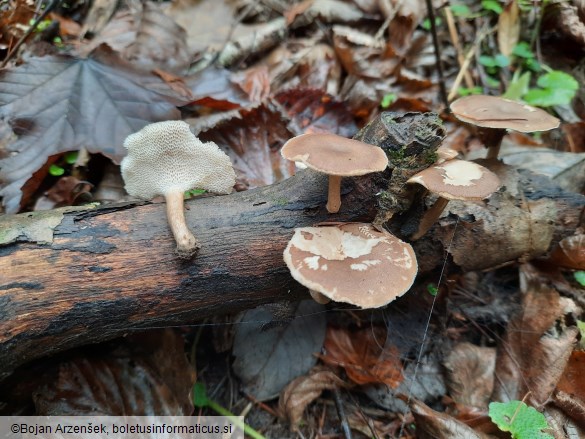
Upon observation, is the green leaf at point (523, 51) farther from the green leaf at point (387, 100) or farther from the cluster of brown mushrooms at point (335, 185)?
the cluster of brown mushrooms at point (335, 185)

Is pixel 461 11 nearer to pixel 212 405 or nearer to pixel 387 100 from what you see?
pixel 387 100

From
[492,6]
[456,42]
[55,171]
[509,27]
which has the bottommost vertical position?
[55,171]

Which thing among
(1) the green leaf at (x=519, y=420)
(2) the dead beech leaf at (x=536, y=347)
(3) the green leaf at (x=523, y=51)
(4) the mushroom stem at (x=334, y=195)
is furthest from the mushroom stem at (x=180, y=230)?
(3) the green leaf at (x=523, y=51)

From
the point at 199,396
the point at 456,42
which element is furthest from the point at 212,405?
the point at 456,42

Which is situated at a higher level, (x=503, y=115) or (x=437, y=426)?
(x=503, y=115)

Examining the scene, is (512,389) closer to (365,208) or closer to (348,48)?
(365,208)
